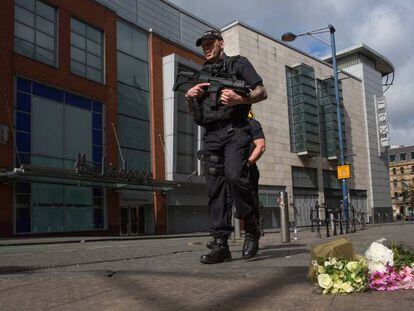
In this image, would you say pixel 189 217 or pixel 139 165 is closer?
pixel 139 165

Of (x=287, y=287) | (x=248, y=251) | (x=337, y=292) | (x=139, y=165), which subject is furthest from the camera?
(x=139, y=165)

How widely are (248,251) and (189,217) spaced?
31.9 m

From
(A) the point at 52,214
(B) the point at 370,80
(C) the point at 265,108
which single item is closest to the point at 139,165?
(A) the point at 52,214

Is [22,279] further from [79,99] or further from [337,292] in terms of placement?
[79,99]

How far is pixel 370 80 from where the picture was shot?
202 feet

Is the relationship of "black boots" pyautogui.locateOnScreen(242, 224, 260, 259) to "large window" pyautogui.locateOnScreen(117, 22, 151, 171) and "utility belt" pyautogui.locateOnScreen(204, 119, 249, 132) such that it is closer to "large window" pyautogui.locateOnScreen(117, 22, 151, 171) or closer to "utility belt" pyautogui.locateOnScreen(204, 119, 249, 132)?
"utility belt" pyautogui.locateOnScreen(204, 119, 249, 132)

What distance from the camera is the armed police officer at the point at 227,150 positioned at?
167 inches

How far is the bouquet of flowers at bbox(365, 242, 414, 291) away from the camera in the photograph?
102 inches

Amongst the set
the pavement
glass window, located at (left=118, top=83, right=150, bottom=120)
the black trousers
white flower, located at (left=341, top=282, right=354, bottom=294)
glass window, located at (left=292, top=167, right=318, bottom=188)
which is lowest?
the pavement

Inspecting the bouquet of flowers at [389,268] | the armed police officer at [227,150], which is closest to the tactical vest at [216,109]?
the armed police officer at [227,150]

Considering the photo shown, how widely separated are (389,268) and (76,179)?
24.1 meters

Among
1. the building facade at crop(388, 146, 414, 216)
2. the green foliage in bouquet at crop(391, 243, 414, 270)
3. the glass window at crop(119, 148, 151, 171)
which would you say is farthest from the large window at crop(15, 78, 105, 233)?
the building facade at crop(388, 146, 414, 216)

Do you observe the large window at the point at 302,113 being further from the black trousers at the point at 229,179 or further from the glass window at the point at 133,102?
the black trousers at the point at 229,179

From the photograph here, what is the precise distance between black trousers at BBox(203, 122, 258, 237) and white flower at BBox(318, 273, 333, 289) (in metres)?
1.72
